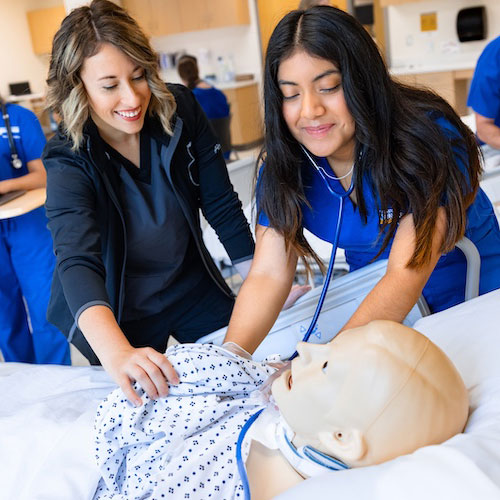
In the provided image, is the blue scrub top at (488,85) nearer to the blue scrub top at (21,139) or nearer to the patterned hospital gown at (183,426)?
the blue scrub top at (21,139)

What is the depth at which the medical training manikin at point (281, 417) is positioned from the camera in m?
0.86

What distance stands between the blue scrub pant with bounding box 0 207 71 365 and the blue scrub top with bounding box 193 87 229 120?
9.12 ft

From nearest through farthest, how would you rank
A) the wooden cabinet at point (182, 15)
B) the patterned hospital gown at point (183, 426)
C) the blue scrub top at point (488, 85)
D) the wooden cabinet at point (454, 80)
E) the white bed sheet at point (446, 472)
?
the white bed sheet at point (446, 472), the patterned hospital gown at point (183, 426), the blue scrub top at point (488, 85), the wooden cabinet at point (454, 80), the wooden cabinet at point (182, 15)

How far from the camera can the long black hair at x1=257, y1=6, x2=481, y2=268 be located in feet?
4.02

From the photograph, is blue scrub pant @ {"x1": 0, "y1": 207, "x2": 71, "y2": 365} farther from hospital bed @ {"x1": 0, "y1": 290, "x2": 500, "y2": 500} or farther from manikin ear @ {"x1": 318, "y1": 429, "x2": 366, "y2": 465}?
manikin ear @ {"x1": 318, "y1": 429, "x2": 366, "y2": 465}

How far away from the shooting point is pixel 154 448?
112cm

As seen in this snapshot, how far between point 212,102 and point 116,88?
394 cm

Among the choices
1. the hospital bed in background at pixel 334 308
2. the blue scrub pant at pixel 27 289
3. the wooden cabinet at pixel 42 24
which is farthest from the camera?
the wooden cabinet at pixel 42 24

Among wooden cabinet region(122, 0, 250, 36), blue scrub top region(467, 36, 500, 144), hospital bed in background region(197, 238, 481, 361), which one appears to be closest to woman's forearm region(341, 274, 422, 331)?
hospital bed in background region(197, 238, 481, 361)

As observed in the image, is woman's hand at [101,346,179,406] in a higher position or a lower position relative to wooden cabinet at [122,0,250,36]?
lower

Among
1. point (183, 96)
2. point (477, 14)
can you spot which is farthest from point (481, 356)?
point (477, 14)

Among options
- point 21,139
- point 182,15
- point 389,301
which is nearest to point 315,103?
point 389,301

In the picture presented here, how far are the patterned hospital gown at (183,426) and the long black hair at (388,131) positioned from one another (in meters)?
0.41

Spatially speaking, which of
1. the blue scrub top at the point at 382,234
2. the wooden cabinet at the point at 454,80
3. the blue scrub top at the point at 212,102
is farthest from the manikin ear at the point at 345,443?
the wooden cabinet at the point at 454,80
